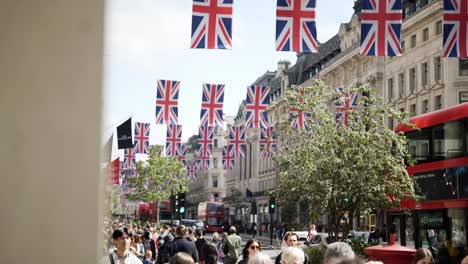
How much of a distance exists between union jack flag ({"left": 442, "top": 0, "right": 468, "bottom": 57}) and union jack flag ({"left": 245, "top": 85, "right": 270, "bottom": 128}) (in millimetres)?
15552

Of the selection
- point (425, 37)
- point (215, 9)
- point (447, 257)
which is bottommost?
point (447, 257)

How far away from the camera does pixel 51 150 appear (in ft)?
9.00

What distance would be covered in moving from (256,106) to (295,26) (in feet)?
53.7

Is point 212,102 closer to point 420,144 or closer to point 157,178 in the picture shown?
A: point 420,144

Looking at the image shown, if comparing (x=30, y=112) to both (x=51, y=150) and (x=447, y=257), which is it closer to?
(x=51, y=150)

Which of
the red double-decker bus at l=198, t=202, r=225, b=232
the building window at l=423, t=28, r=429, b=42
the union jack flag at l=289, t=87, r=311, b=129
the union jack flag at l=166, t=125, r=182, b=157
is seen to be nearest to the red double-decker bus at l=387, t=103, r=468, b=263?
the union jack flag at l=289, t=87, r=311, b=129

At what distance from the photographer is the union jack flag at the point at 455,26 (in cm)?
1506

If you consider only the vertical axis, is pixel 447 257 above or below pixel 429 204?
below

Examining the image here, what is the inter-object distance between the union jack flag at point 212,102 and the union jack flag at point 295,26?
1353cm

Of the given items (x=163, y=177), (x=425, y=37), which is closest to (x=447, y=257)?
(x=425, y=37)

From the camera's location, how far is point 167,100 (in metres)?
27.8

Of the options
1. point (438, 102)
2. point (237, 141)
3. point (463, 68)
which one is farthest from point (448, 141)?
point (438, 102)

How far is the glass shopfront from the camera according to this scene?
51.5 ft

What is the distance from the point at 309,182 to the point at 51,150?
1946 cm
